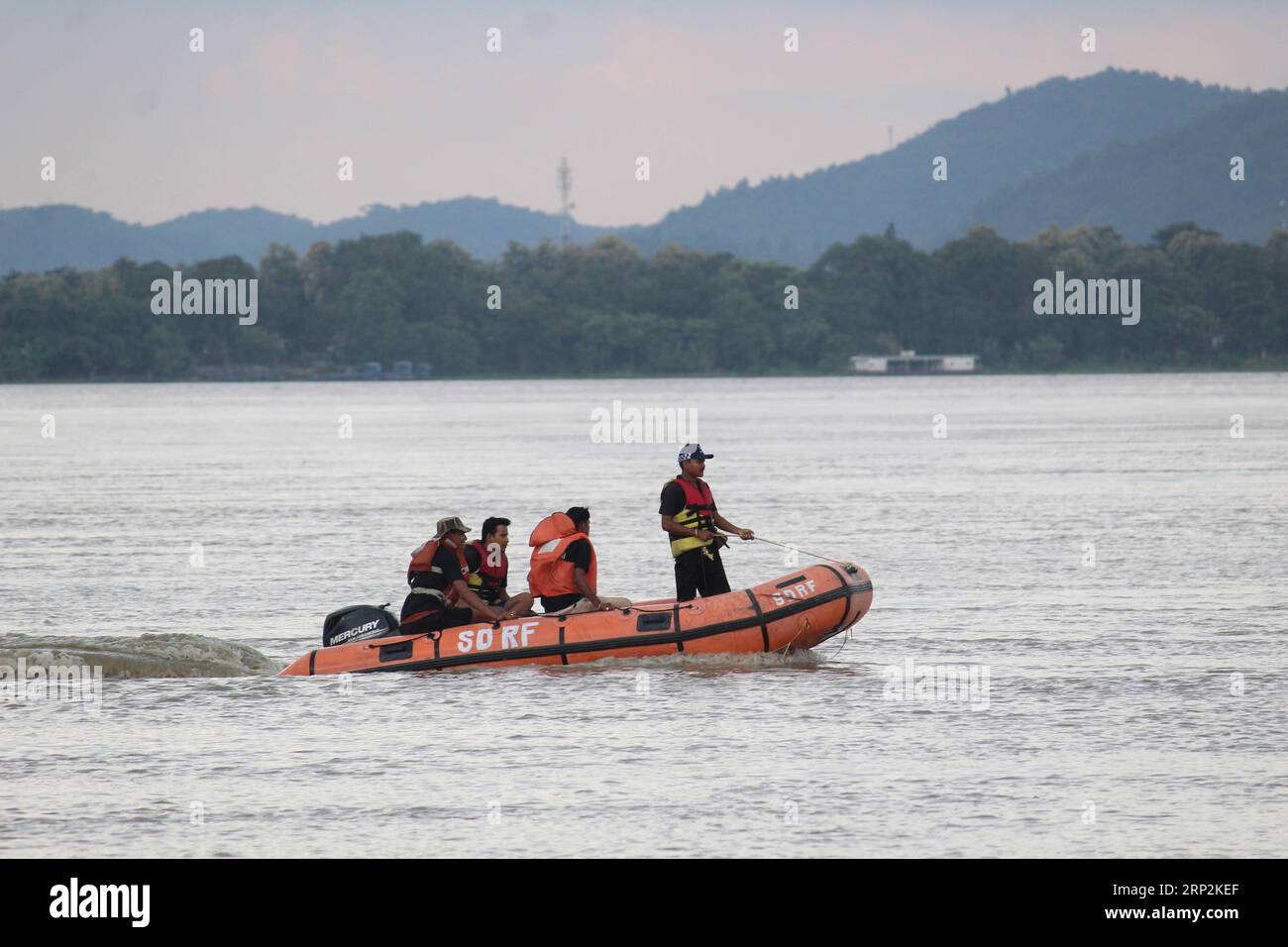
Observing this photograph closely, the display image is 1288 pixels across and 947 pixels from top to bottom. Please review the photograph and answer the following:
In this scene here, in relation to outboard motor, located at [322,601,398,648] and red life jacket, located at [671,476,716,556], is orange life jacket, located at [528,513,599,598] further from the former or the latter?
outboard motor, located at [322,601,398,648]

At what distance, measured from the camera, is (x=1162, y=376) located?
18675cm

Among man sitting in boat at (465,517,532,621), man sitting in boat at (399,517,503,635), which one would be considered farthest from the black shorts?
man sitting in boat at (399,517,503,635)

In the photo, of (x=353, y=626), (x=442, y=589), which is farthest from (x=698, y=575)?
(x=353, y=626)

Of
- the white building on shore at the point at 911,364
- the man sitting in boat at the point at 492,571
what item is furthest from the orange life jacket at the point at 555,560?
the white building on shore at the point at 911,364

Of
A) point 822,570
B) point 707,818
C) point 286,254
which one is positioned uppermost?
point 286,254

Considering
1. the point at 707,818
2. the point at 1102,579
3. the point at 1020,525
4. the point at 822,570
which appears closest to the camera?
the point at 707,818

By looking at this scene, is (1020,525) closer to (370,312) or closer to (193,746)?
(193,746)

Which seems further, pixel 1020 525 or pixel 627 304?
pixel 627 304

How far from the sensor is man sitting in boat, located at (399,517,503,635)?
1788 centimetres

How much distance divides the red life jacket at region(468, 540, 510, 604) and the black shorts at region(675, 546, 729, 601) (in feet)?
6.02

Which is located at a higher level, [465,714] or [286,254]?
[286,254]
